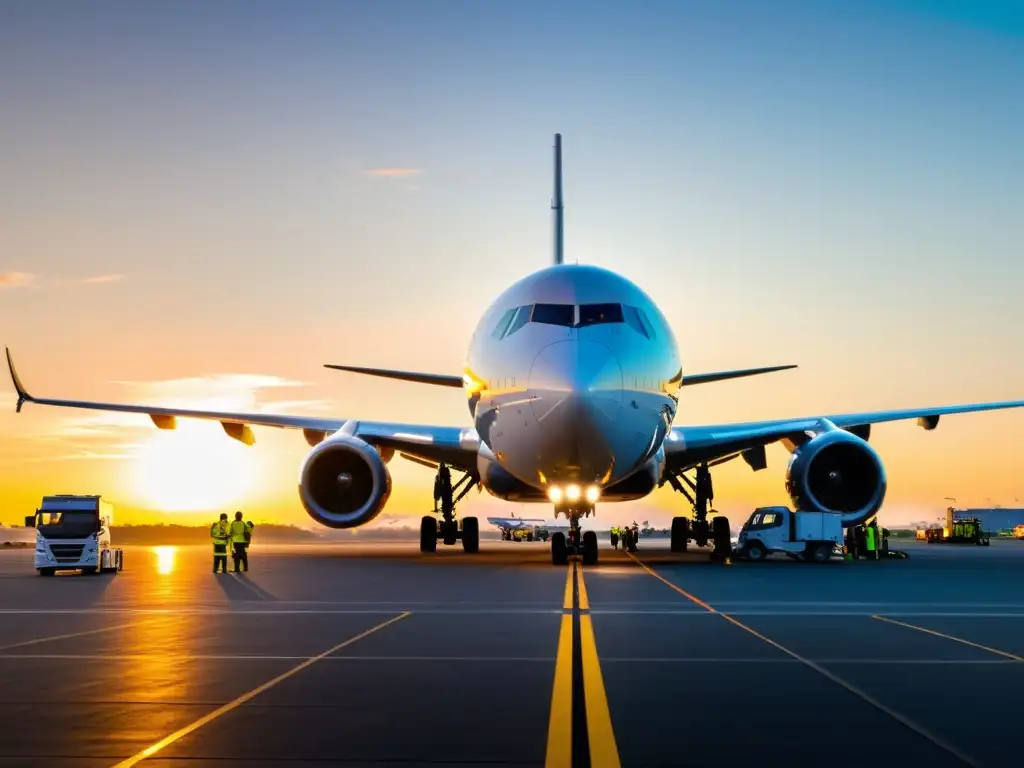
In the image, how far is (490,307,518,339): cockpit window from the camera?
81.2 ft

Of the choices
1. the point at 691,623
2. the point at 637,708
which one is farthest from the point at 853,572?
the point at 637,708

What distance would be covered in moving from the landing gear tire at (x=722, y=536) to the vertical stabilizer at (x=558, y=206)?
26.8ft

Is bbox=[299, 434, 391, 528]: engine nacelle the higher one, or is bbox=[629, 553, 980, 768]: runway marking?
bbox=[299, 434, 391, 528]: engine nacelle

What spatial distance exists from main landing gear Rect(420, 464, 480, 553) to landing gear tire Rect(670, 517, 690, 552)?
19.5ft

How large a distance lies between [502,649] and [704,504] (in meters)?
21.4

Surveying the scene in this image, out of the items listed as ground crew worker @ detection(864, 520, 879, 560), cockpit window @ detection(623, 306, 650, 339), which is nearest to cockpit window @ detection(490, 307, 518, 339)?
cockpit window @ detection(623, 306, 650, 339)

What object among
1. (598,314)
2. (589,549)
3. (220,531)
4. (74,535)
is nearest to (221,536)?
(220,531)

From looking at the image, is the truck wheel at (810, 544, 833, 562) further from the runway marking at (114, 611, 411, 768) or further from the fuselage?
the runway marking at (114, 611, 411, 768)

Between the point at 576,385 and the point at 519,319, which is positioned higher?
the point at 519,319

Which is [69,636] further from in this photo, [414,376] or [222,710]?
[414,376]

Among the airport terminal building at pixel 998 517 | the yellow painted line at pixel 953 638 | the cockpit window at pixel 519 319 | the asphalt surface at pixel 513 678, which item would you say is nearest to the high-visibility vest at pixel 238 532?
the cockpit window at pixel 519 319

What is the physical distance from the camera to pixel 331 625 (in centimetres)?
1352

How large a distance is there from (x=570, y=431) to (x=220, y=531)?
27.6 feet

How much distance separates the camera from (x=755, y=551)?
106ft
